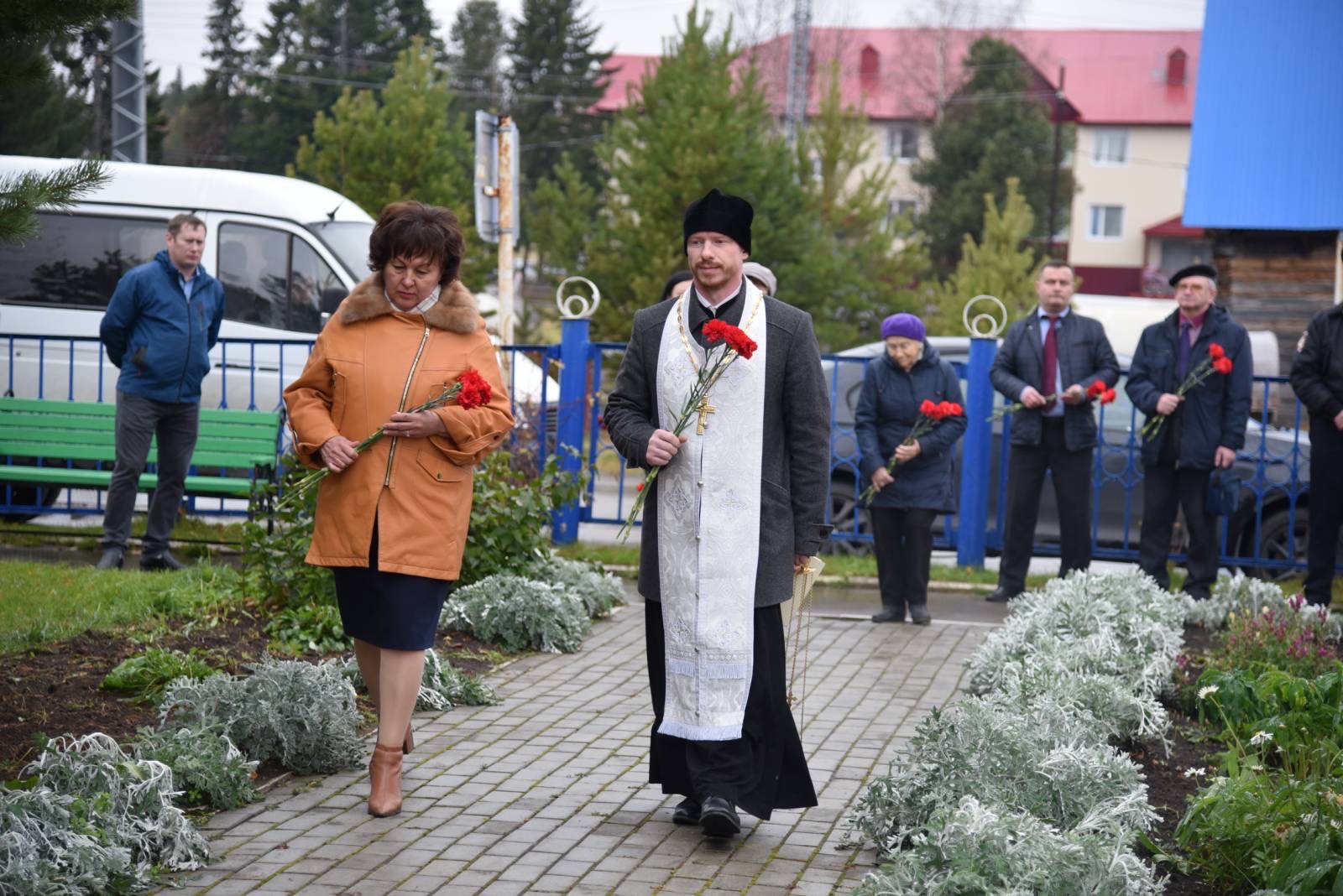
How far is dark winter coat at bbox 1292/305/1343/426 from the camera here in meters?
9.59

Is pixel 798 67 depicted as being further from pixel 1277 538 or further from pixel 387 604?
pixel 387 604

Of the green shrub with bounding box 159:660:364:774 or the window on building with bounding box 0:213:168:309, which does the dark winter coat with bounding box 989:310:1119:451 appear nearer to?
the green shrub with bounding box 159:660:364:774

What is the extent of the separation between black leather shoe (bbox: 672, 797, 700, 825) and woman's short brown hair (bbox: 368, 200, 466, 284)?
189 cm

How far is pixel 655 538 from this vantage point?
5.30m

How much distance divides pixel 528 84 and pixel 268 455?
48567mm

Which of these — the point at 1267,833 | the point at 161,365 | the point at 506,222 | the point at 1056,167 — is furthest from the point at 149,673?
the point at 1056,167

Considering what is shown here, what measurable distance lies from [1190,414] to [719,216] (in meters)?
5.83

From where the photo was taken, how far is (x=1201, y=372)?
1003cm

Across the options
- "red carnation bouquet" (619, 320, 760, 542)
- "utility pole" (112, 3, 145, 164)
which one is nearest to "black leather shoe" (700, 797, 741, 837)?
"red carnation bouquet" (619, 320, 760, 542)

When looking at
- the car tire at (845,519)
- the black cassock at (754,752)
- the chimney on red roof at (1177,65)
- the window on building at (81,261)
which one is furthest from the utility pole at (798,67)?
the chimney on red roof at (1177,65)

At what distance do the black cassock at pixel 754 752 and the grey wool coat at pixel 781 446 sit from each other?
0.47ft

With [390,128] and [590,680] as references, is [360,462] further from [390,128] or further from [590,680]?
[390,128]

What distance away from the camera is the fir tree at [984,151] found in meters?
53.0

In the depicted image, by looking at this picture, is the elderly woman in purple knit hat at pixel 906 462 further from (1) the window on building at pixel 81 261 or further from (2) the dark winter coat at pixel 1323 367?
(1) the window on building at pixel 81 261
